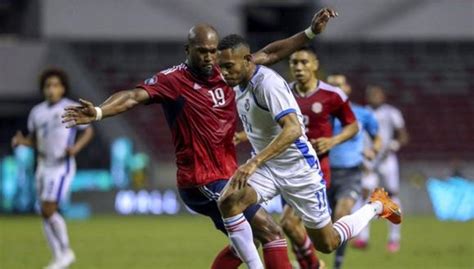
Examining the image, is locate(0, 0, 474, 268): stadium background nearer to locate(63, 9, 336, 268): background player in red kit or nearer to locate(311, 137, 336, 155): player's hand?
locate(311, 137, 336, 155): player's hand

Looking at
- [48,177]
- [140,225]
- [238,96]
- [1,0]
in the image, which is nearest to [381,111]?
[140,225]

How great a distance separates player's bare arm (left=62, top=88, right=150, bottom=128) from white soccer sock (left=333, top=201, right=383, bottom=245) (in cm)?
218

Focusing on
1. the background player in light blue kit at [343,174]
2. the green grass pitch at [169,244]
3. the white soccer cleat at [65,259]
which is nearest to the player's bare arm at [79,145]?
the white soccer cleat at [65,259]

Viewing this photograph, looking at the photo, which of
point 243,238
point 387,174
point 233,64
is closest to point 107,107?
point 233,64

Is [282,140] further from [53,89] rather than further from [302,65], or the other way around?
[53,89]

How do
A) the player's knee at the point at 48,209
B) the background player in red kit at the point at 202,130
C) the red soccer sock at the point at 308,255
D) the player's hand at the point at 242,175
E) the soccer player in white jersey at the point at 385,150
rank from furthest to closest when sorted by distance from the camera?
1. the soccer player in white jersey at the point at 385,150
2. the player's knee at the point at 48,209
3. the red soccer sock at the point at 308,255
4. the background player in red kit at the point at 202,130
5. the player's hand at the point at 242,175

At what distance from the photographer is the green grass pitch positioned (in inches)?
631

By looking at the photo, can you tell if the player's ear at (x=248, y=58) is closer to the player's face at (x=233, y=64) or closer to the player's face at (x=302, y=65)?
the player's face at (x=233, y=64)

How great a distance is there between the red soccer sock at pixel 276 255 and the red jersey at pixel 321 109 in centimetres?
252

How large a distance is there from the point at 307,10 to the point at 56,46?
687 centimetres

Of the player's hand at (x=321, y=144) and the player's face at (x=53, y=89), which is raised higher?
the player's face at (x=53, y=89)

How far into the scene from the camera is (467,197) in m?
28.1

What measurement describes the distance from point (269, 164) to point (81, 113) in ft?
6.62

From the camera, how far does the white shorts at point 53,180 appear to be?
1510 centimetres
